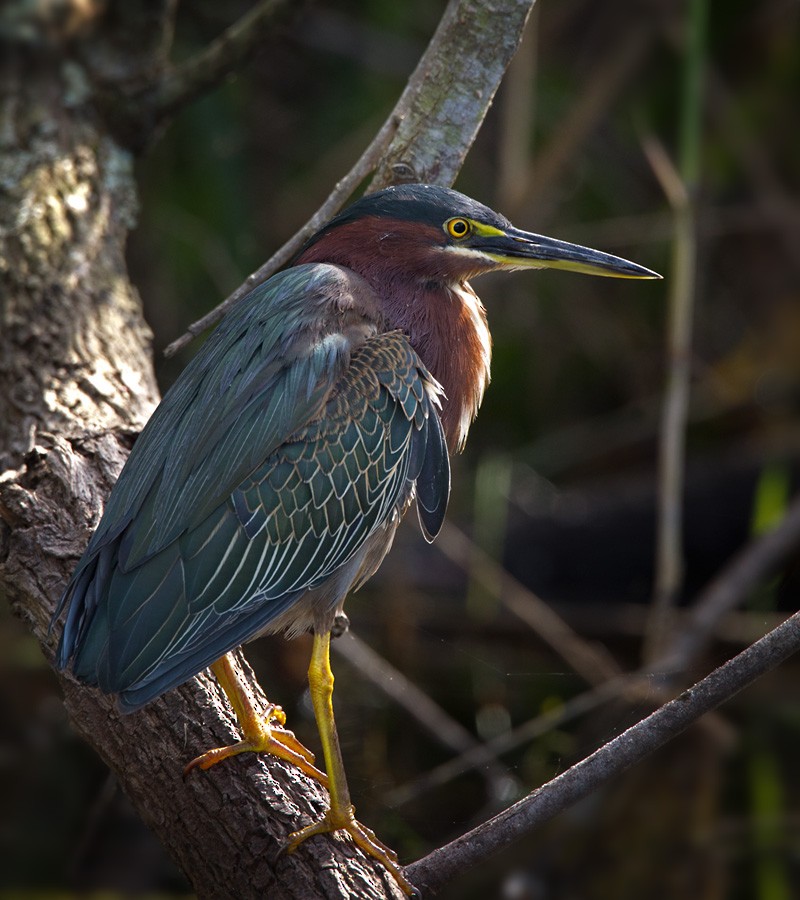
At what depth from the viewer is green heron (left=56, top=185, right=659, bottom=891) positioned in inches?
83.9

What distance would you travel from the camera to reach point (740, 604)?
4328 mm

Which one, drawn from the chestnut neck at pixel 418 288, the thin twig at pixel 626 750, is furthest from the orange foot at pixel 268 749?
the chestnut neck at pixel 418 288

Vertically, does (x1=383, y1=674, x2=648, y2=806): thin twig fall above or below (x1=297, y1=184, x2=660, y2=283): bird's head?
below

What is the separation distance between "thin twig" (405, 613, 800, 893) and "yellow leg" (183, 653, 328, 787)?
0.39m

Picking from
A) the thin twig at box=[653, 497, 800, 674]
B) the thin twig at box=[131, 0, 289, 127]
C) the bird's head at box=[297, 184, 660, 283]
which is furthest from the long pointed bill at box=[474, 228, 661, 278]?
the thin twig at box=[653, 497, 800, 674]

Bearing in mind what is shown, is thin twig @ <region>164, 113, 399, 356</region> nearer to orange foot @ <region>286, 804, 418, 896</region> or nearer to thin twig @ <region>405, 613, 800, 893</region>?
orange foot @ <region>286, 804, 418, 896</region>

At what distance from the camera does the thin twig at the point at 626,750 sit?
6.09 ft

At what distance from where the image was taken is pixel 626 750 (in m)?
1.91

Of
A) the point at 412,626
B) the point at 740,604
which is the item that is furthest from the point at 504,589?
the point at 740,604

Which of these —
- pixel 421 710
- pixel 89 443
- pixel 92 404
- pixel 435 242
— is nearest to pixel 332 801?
pixel 89 443

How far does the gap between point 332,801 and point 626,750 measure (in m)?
0.58

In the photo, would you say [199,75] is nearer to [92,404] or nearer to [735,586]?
[92,404]

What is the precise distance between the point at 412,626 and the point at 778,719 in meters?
1.50

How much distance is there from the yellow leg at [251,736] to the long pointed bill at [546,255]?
111 centimetres
